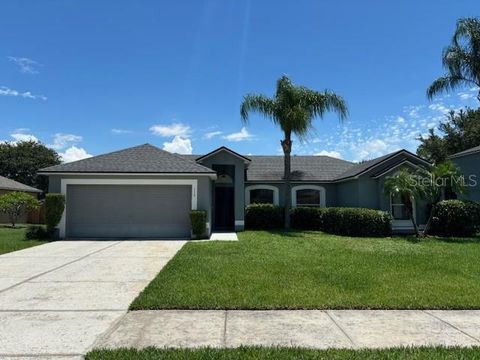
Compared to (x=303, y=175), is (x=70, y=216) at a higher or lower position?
lower

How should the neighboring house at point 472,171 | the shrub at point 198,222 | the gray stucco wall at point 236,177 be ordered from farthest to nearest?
the neighboring house at point 472,171 < the gray stucco wall at point 236,177 < the shrub at point 198,222

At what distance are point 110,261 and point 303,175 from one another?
15016mm

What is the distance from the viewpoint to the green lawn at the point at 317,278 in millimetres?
6707

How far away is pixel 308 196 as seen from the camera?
23828 millimetres

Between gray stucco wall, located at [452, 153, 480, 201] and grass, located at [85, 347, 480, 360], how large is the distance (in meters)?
21.7

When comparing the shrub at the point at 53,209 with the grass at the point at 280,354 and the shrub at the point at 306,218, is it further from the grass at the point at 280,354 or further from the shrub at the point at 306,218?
the grass at the point at 280,354

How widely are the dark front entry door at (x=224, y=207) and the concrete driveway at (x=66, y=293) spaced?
31.0ft

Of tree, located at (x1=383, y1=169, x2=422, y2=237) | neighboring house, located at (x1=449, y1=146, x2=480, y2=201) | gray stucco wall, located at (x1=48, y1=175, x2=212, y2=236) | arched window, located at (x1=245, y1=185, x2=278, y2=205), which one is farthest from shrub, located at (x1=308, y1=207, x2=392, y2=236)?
neighboring house, located at (x1=449, y1=146, x2=480, y2=201)

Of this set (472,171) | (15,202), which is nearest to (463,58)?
(472,171)

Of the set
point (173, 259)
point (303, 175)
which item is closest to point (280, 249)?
point (173, 259)

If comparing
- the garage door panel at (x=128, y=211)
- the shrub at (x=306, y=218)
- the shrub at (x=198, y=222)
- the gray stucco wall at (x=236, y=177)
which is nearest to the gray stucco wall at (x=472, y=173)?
the shrub at (x=306, y=218)

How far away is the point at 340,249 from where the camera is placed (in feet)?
44.0

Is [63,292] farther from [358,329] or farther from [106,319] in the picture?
[358,329]

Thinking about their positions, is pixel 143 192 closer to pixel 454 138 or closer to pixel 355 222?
pixel 355 222
